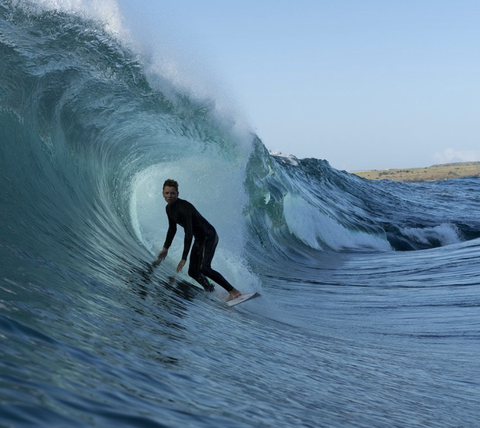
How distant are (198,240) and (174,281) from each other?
53 cm

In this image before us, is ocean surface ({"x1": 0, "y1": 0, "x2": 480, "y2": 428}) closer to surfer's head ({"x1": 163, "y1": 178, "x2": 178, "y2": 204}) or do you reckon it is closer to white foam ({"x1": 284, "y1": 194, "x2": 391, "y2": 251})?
white foam ({"x1": 284, "y1": 194, "x2": 391, "y2": 251})

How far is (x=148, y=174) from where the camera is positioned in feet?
41.1

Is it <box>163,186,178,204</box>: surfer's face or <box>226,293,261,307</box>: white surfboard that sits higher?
<box>163,186,178,204</box>: surfer's face

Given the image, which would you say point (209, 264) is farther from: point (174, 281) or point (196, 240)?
point (174, 281)

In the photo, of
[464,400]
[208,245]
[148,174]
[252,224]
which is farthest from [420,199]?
[464,400]

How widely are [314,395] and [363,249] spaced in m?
14.2

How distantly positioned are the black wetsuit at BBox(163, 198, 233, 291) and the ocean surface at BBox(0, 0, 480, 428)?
23 centimetres

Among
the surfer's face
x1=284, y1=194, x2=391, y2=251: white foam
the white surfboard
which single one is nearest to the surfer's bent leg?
the white surfboard

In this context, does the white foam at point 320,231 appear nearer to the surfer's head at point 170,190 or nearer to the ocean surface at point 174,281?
the ocean surface at point 174,281

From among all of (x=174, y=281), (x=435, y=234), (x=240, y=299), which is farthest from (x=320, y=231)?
(x=174, y=281)

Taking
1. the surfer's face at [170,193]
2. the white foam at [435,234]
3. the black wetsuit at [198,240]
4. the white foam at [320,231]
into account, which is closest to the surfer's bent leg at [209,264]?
the black wetsuit at [198,240]

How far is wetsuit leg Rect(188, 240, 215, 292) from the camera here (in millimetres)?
7270

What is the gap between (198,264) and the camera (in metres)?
7.30

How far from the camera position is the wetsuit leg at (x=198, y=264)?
727 centimetres
